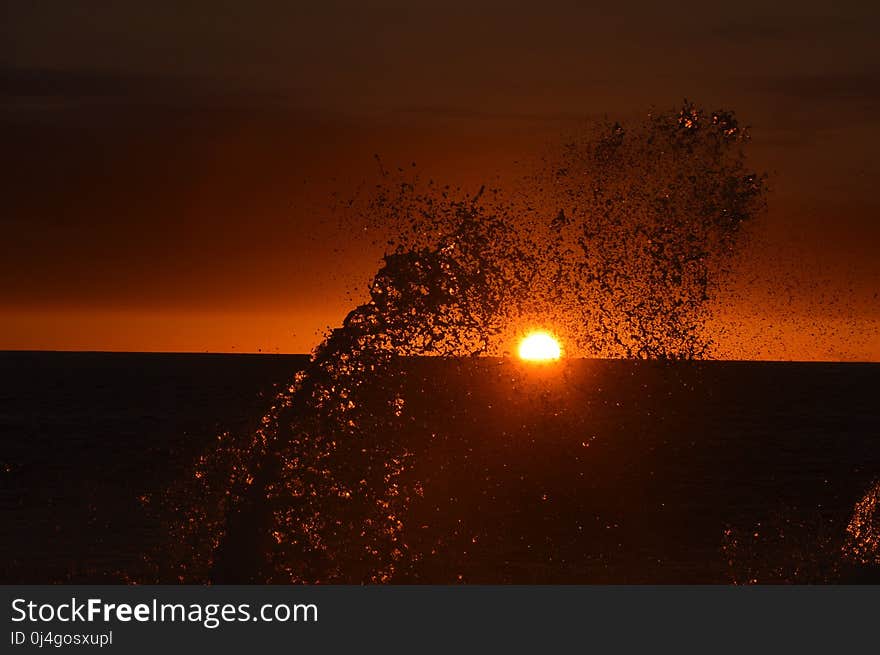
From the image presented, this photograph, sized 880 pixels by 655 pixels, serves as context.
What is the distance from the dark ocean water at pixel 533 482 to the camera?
24922 millimetres

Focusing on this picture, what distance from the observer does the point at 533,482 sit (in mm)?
44812

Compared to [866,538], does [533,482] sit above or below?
above

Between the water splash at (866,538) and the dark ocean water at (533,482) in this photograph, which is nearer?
the water splash at (866,538)

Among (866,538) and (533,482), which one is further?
(533,482)

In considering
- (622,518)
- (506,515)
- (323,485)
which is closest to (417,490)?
(323,485)

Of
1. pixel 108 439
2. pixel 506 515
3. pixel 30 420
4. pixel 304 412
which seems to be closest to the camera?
pixel 304 412

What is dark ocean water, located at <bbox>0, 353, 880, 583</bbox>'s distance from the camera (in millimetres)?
24922

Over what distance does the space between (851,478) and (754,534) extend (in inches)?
858

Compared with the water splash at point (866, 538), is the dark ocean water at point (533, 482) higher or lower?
higher

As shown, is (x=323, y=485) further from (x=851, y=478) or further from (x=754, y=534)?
(x=851, y=478)

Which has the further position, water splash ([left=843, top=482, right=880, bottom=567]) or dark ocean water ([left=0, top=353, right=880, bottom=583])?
dark ocean water ([left=0, top=353, right=880, bottom=583])

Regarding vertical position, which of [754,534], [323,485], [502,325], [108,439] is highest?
[108,439]

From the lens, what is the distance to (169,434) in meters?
72.9

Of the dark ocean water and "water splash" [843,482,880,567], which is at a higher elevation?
the dark ocean water
